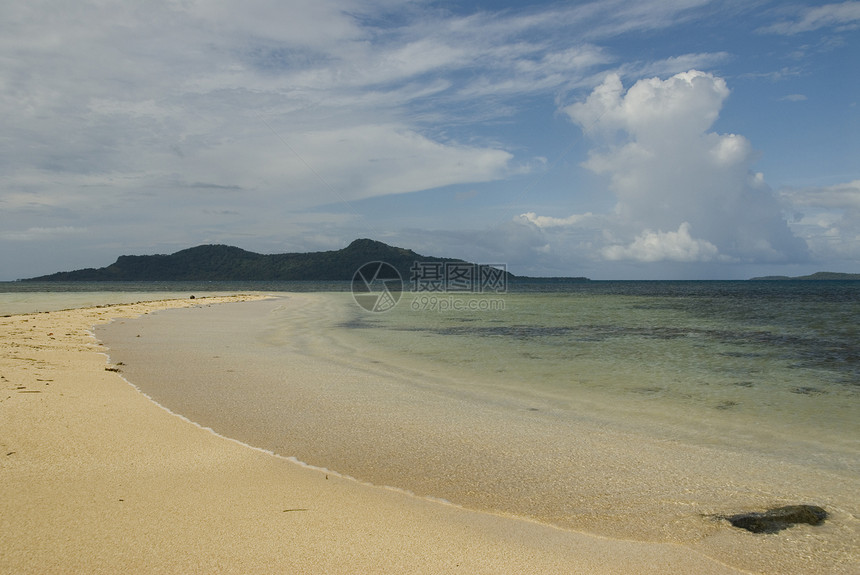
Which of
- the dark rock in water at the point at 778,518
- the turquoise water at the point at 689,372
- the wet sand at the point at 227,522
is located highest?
the wet sand at the point at 227,522

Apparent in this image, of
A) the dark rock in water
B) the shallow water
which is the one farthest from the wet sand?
the dark rock in water

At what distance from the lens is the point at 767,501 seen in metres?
4.43

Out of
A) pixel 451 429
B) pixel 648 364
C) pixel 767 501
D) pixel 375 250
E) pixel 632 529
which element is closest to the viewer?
pixel 632 529

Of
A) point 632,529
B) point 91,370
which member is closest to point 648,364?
point 632,529

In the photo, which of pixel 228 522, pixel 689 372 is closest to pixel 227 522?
pixel 228 522

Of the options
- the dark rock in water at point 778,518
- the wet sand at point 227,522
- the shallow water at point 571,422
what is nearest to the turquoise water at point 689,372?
the shallow water at point 571,422

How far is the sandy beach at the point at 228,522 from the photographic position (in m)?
3.14

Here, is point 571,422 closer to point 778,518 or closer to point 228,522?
point 778,518

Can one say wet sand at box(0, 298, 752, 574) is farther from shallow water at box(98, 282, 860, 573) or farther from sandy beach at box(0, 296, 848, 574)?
shallow water at box(98, 282, 860, 573)

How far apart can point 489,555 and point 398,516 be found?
82 centimetres

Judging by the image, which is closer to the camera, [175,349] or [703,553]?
[703,553]

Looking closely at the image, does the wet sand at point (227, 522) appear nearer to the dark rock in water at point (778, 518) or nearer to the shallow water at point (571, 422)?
the shallow water at point (571, 422)

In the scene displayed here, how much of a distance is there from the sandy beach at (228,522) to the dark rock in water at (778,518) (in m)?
0.72

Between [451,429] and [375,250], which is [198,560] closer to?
[451,429]
